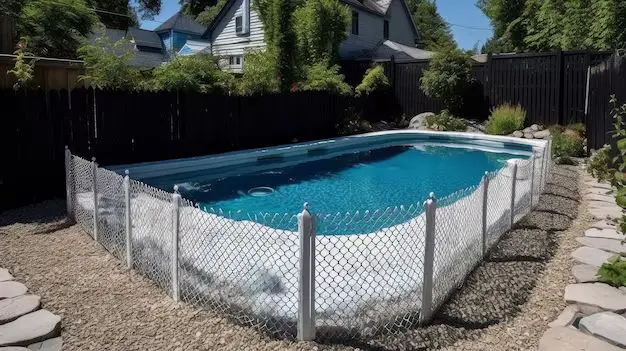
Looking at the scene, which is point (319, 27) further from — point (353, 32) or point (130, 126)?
point (130, 126)

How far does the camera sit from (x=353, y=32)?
74.7ft

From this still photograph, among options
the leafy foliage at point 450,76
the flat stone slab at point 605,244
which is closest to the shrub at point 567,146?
the leafy foliage at point 450,76

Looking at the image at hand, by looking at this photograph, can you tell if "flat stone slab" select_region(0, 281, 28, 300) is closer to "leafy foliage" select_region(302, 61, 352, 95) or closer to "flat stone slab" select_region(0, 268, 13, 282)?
"flat stone slab" select_region(0, 268, 13, 282)

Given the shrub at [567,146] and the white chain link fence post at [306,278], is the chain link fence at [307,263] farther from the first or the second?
the shrub at [567,146]

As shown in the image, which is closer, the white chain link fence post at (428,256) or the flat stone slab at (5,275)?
the white chain link fence post at (428,256)

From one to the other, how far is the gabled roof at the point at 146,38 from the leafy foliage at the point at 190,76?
2265cm

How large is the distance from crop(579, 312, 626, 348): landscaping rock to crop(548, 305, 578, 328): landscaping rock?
0.28ft

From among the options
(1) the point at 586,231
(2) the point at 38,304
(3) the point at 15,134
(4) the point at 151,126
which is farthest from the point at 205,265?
(4) the point at 151,126

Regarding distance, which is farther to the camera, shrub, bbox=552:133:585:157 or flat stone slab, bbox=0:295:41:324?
shrub, bbox=552:133:585:157

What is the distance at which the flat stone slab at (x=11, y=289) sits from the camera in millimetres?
3701

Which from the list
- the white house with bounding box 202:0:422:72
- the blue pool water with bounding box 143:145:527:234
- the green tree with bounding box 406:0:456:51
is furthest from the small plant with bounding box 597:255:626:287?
the green tree with bounding box 406:0:456:51

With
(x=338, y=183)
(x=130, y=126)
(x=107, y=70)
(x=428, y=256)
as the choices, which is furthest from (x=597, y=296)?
(x=107, y=70)

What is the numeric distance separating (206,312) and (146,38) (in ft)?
109

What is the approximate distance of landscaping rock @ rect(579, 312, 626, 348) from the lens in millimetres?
2990
